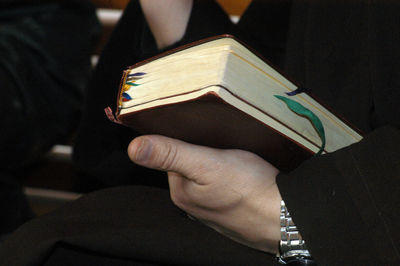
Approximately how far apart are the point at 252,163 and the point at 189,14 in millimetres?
414

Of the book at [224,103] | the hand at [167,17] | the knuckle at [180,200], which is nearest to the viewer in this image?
the book at [224,103]

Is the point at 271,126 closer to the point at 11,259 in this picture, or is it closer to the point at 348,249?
the point at 348,249

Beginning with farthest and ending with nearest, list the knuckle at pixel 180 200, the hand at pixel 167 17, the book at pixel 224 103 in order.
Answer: the hand at pixel 167 17, the knuckle at pixel 180 200, the book at pixel 224 103

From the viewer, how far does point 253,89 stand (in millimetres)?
564

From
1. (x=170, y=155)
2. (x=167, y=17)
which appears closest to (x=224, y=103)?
(x=170, y=155)

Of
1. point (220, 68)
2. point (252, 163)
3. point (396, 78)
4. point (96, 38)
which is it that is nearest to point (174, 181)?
point (252, 163)

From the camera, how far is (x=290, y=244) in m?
0.64

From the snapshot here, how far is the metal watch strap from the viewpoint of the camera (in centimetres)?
63

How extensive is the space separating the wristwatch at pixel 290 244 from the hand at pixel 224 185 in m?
0.01

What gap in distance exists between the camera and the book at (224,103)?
1.77 ft

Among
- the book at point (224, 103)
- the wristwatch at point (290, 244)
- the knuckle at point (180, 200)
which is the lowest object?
the knuckle at point (180, 200)

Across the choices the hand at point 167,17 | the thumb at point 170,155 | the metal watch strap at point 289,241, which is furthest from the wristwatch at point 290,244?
the hand at point 167,17

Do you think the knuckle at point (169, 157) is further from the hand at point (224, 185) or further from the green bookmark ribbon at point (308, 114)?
the green bookmark ribbon at point (308, 114)

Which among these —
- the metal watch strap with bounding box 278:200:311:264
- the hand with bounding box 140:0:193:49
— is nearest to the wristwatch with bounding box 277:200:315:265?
the metal watch strap with bounding box 278:200:311:264
